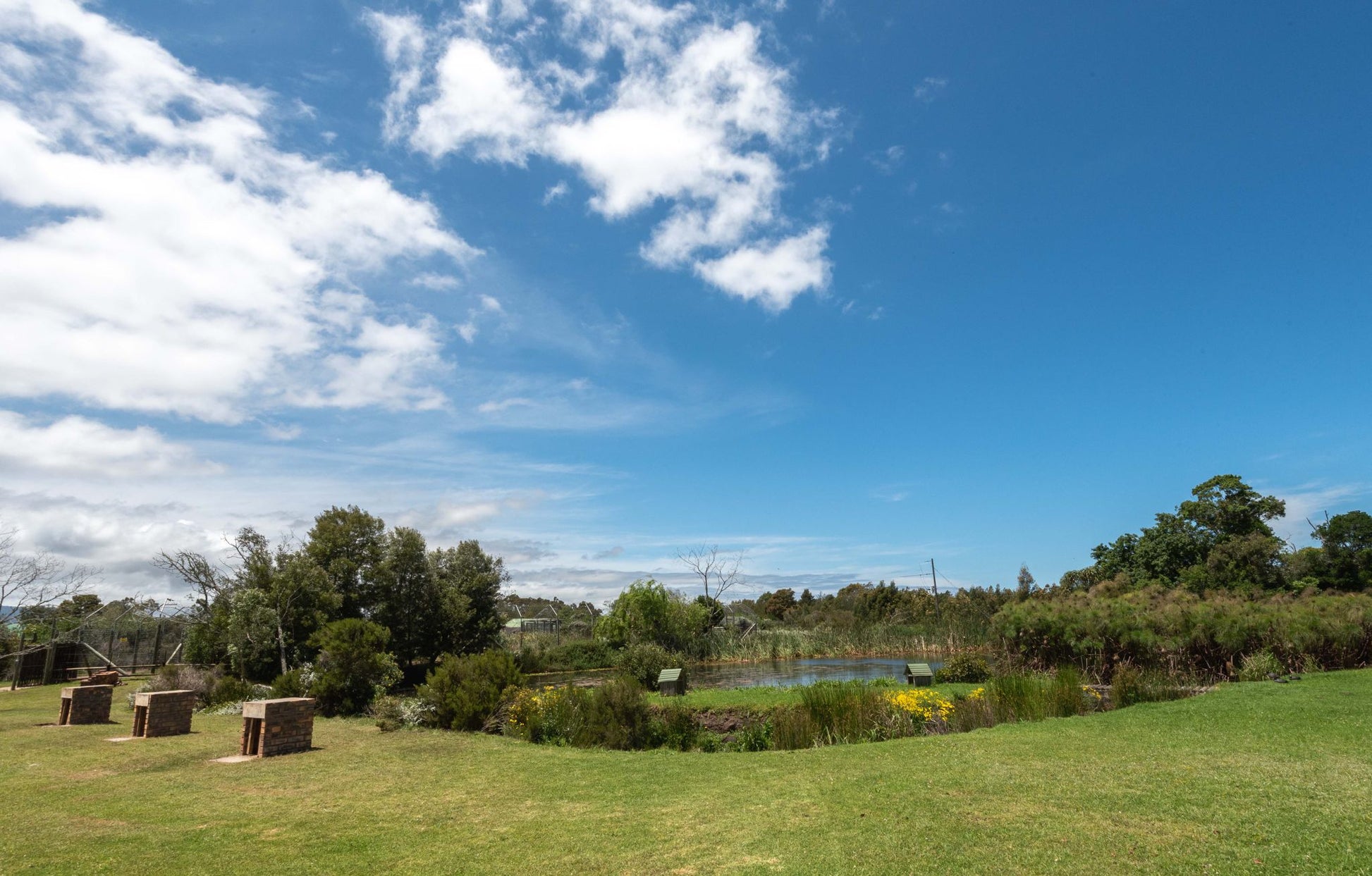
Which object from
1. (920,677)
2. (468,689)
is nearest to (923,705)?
(920,677)

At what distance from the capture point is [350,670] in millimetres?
14484

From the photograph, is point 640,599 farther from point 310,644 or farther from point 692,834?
point 692,834

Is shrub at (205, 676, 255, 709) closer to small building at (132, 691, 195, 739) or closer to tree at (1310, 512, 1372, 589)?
small building at (132, 691, 195, 739)

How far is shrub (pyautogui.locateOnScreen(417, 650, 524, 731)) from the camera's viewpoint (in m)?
12.1

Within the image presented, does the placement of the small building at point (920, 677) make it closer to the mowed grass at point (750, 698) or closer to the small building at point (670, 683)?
the mowed grass at point (750, 698)

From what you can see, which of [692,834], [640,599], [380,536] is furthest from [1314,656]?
[380,536]

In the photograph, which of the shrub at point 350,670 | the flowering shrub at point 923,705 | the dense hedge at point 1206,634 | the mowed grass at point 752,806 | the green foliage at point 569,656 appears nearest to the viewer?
the mowed grass at point 752,806

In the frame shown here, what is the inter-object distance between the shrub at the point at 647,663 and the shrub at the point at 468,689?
6184 millimetres

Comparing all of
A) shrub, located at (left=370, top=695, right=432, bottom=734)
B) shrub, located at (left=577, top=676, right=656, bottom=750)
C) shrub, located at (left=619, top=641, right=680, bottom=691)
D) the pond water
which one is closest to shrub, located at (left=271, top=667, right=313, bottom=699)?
shrub, located at (left=370, top=695, right=432, bottom=734)

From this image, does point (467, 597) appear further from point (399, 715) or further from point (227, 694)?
point (399, 715)

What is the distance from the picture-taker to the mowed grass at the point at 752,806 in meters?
4.82

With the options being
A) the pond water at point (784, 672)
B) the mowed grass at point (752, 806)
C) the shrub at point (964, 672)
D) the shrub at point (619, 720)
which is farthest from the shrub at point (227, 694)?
the shrub at point (964, 672)

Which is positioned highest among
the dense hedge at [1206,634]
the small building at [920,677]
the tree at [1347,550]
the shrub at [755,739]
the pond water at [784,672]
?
the tree at [1347,550]

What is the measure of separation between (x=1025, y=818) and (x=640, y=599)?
28.9 metres
